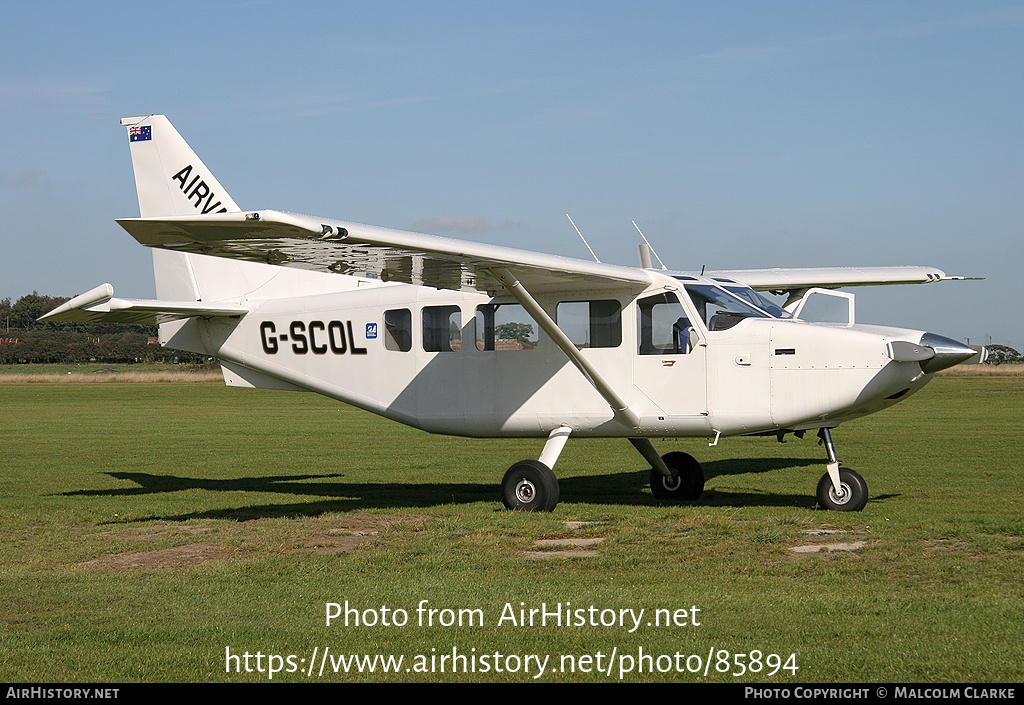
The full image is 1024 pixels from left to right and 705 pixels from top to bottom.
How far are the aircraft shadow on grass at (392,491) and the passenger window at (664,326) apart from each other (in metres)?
2.24

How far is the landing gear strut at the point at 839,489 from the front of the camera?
38.7 feet

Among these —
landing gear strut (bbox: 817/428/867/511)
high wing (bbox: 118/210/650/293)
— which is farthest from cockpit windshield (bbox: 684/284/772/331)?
landing gear strut (bbox: 817/428/867/511)

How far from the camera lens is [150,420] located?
3350 centimetres

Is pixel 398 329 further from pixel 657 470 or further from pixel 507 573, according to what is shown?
pixel 507 573

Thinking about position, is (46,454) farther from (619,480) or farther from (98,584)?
(98,584)

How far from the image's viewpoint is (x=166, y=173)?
15.9 m

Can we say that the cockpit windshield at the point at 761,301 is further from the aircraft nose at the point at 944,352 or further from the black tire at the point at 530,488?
the black tire at the point at 530,488

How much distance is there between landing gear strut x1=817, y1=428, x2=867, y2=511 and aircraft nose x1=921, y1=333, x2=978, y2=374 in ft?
4.98

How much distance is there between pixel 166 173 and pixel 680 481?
898 cm

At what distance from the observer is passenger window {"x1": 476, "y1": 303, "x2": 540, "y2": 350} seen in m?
13.2

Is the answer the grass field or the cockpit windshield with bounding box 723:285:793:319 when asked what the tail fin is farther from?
the cockpit windshield with bounding box 723:285:793:319

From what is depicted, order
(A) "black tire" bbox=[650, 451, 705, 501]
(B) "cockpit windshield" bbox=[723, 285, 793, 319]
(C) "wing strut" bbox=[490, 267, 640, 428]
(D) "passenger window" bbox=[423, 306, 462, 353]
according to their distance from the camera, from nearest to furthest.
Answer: (C) "wing strut" bbox=[490, 267, 640, 428], (B) "cockpit windshield" bbox=[723, 285, 793, 319], (D) "passenger window" bbox=[423, 306, 462, 353], (A) "black tire" bbox=[650, 451, 705, 501]

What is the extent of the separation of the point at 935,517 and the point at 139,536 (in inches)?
335

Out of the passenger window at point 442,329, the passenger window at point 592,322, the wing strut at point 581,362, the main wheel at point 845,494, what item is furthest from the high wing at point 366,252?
the main wheel at point 845,494
